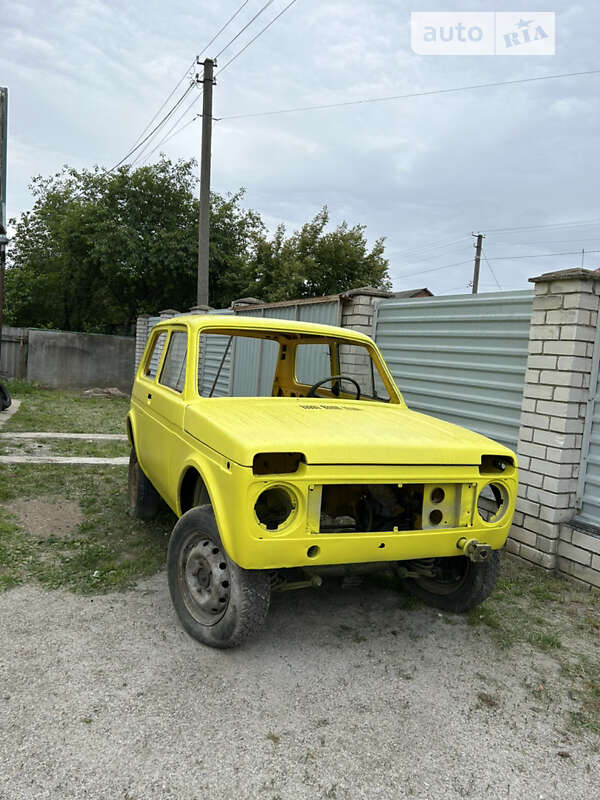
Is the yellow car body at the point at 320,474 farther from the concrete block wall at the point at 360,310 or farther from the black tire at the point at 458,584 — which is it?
the concrete block wall at the point at 360,310

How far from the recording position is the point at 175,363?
4.39 m

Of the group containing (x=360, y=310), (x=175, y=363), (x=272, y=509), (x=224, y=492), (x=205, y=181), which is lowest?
(x=272, y=509)

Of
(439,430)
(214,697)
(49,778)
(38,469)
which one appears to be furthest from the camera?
(38,469)

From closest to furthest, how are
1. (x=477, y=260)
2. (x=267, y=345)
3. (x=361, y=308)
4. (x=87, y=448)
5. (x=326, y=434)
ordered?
(x=326, y=434) → (x=361, y=308) → (x=87, y=448) → (x=267, y=345) → (x=477, y=260)

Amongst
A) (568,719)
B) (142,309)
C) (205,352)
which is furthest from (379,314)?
(142,309)

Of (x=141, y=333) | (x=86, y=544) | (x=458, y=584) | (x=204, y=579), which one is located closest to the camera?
(x=204, y=579)

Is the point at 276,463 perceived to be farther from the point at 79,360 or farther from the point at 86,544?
the point at 79,360

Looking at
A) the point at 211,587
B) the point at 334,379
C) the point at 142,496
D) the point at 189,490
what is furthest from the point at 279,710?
the point at 142,496

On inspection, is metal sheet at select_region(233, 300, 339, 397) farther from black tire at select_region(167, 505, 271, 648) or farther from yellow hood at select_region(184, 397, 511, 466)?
black tire at select_region(167, 505, 271, 648)

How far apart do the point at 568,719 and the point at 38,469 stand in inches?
245

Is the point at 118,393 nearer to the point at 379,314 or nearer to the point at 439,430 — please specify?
the point at 379,314

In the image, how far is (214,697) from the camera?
2.84m

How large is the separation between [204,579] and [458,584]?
164 centimetres

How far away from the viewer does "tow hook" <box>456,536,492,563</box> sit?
10.6 feet
